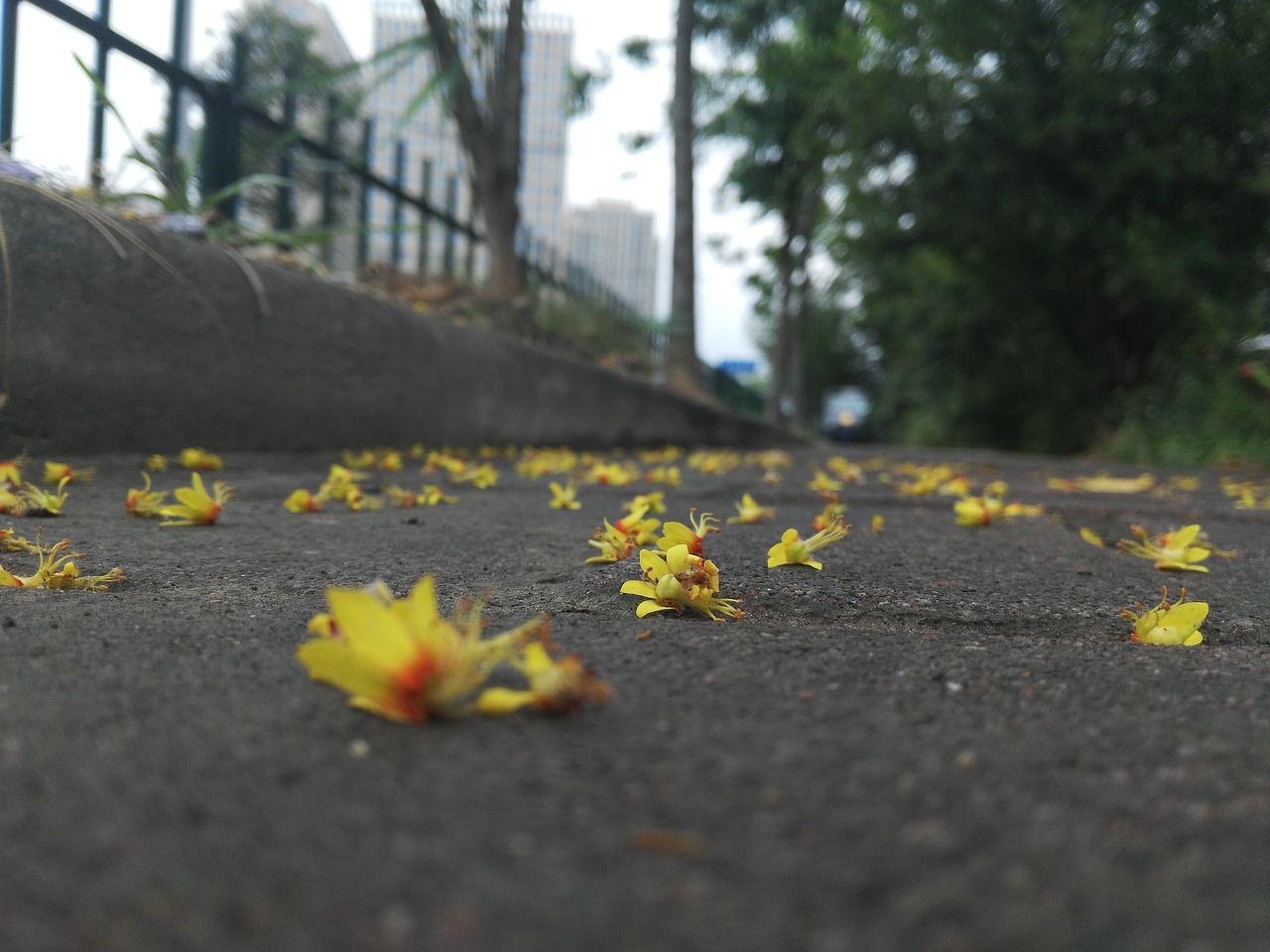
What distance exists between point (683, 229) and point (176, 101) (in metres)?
6.00

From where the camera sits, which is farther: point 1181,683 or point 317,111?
point 317,111

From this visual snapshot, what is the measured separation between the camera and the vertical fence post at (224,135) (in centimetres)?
353

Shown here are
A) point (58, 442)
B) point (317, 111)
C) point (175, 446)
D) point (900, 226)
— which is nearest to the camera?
point (58, 442)

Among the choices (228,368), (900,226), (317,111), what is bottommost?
(228,368)

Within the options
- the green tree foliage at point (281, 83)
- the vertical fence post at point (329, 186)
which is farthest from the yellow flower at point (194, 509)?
the vertical fence post at point (329, 186)

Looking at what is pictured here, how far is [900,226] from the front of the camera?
9.47 metres

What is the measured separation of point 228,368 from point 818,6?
34.0 ft

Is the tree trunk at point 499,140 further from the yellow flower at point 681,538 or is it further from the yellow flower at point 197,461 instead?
the yellow flower at point 681,538

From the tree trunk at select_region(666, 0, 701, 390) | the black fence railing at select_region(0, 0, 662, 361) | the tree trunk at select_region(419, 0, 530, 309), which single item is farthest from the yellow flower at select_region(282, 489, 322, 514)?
the tree trunk at select_region(666, 0, 701, 390)

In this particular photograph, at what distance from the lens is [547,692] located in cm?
63

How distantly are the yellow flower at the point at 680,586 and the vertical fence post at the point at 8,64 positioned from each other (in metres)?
2.61

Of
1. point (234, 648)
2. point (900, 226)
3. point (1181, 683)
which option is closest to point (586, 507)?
point (234, 648)

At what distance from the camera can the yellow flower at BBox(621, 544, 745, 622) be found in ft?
3.41

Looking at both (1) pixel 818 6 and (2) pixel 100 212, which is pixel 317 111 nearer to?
(2) pixel 100 212
